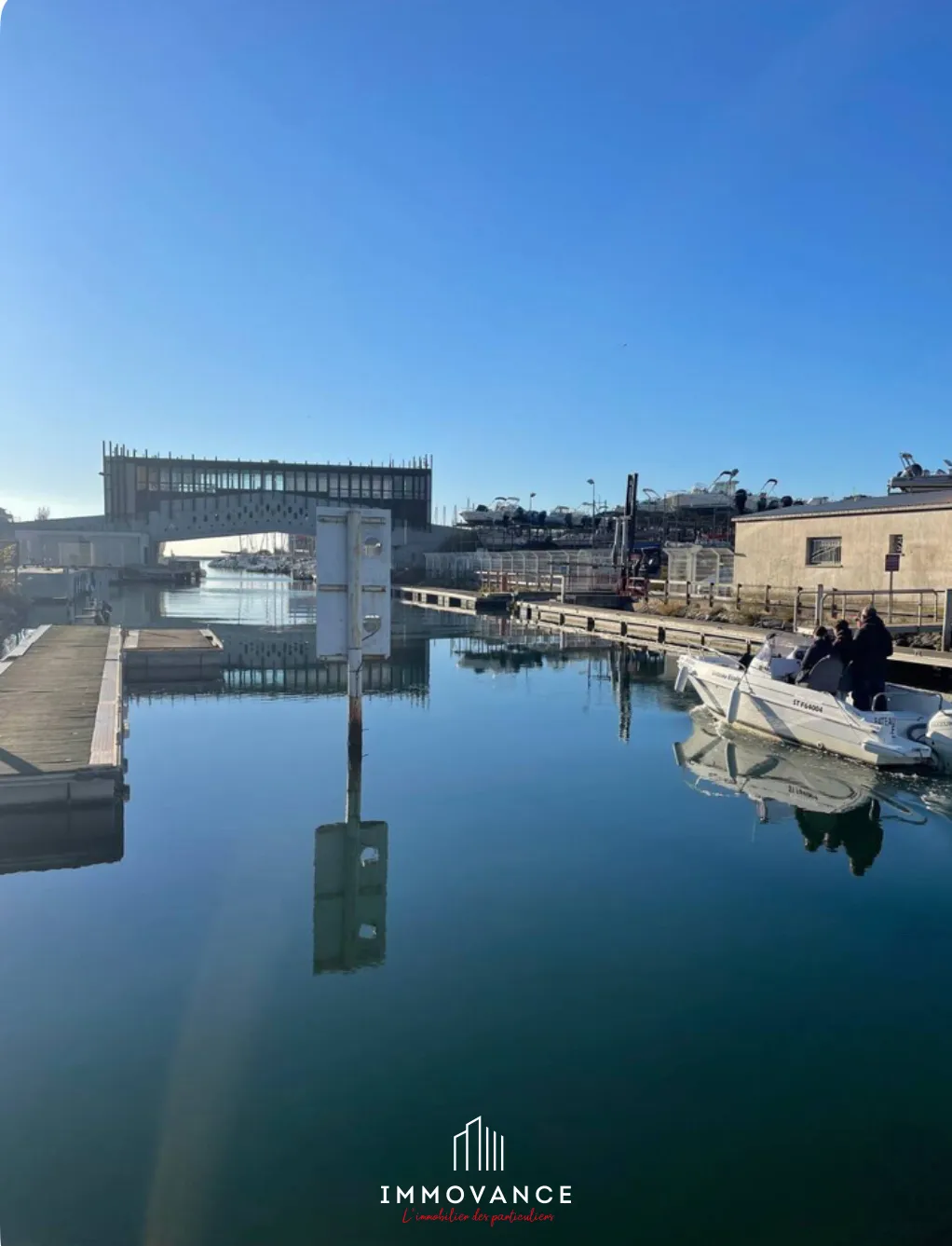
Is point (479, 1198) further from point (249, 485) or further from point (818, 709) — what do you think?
point (249, 485)

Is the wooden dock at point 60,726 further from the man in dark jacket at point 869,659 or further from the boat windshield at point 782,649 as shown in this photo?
the boat windshield at point 782,649

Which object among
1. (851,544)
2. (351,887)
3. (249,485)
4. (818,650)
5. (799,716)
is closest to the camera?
(351,887)

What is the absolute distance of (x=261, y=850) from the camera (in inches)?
408

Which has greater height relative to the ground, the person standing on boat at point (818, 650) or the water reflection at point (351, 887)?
the person standing on boat at point (818, 650)

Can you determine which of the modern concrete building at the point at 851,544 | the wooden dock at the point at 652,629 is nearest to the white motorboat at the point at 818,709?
the wooden dock at the point at 652,629

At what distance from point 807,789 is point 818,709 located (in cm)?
230

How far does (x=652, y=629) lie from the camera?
1374 inches

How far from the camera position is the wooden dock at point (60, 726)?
1034cm

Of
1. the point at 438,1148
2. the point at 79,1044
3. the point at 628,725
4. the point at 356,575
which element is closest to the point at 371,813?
the point at 356,575

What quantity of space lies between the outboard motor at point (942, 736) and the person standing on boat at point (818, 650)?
7.33 feet

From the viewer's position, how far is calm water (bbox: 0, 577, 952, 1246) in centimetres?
492

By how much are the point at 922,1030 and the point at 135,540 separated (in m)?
77.3

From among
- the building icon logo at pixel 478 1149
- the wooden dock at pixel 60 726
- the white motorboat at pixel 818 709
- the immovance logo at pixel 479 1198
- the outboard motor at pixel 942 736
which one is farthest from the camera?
the white motorboat at pixel 818 709

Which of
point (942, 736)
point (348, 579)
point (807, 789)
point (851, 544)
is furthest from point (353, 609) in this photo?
point (851, 544)
